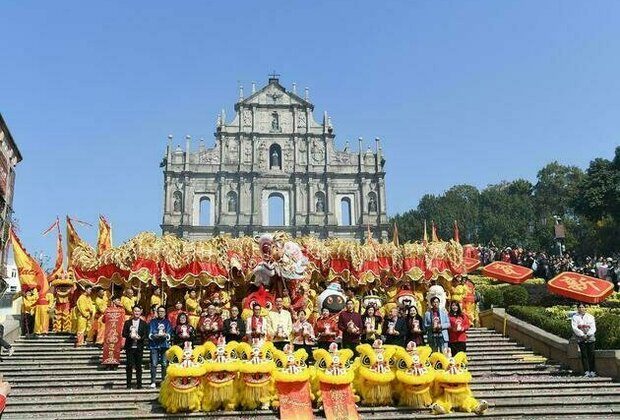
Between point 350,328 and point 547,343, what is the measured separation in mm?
4827

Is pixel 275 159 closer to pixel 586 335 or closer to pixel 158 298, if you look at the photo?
pixel 158 298

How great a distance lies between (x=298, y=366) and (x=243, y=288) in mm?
6656

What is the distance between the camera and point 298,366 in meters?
7.96

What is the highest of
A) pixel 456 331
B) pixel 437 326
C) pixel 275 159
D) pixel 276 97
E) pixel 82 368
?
pixel 276 97

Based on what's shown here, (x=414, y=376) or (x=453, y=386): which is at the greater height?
(x=414, y=376)

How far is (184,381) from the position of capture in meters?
7.84

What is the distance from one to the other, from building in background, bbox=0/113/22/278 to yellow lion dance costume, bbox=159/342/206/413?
29.4m

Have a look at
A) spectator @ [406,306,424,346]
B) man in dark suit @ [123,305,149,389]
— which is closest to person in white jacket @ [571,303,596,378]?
spectator @ [406,306,424,346]

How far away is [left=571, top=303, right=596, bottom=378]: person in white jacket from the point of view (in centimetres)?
1012

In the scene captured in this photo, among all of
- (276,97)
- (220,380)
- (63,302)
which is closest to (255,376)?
(220,380)

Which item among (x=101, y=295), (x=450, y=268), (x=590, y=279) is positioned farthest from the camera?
(x=590, y=279)

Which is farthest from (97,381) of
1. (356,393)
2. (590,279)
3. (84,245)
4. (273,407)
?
(590,279)

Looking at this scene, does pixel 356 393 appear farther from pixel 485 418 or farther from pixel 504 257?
pixel 504 257

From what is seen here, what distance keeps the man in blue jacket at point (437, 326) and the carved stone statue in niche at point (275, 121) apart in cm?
4510
